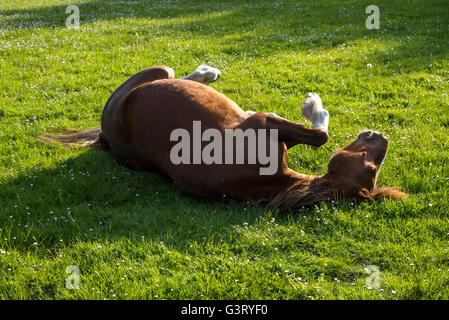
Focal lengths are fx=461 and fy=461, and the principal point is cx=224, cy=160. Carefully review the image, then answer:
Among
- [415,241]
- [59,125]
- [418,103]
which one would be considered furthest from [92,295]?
[418,103]

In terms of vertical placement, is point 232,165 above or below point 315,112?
below

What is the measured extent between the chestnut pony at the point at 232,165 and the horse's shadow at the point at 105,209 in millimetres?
242

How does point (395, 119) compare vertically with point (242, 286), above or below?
above

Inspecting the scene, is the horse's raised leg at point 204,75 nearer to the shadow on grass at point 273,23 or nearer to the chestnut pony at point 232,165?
the chestnut pony at point 232,165

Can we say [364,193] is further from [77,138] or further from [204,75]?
[77,138]

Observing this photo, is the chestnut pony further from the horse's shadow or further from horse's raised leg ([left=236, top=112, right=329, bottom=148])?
the horse's shadow

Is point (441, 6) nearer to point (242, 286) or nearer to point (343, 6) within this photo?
point (343, 6)

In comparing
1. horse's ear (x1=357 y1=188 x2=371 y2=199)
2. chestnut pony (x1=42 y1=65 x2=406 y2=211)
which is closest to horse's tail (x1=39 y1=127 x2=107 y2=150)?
chestnut pony (x1=42 y1=65 x2=406 y2=211)

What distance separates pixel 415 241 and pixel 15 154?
17.2ft

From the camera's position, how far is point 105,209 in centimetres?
520

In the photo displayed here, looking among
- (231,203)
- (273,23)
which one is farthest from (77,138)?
(273,23)

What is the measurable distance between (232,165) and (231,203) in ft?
1.42

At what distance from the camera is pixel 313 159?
6.14 meters

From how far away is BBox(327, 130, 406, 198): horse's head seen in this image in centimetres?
479
